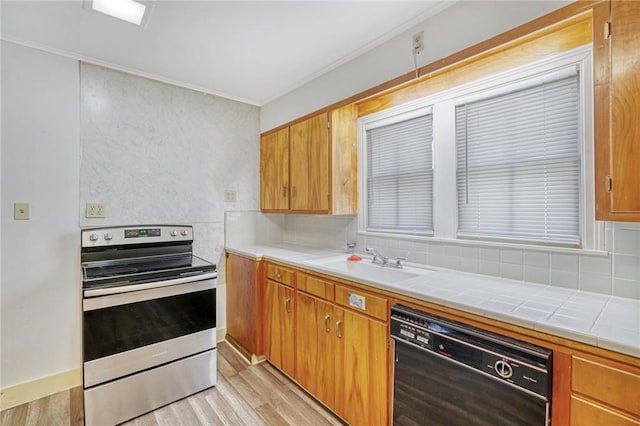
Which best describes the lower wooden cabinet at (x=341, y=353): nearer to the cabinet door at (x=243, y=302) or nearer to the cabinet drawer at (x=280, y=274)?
the cabinet drawer at (x=280, y=274)

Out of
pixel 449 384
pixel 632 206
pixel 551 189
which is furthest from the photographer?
pixel 551 189

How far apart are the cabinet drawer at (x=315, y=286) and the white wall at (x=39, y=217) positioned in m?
1.64

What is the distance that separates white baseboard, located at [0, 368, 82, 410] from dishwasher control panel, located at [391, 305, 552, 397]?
7.66 feet

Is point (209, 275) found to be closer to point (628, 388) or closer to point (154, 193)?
point (154, 193)

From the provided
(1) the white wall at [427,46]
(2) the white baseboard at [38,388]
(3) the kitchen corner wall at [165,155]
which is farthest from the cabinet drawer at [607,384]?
(2) the white baseboard at [38,388]

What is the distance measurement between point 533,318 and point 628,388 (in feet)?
0.90

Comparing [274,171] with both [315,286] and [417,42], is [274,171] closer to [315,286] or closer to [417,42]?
[315,286]

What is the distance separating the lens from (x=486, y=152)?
1.81 metres

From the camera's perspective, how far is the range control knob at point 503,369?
1075mm

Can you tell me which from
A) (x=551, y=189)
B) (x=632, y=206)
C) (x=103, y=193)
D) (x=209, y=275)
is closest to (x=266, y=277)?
(x=209, y=275)

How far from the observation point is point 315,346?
1963mm

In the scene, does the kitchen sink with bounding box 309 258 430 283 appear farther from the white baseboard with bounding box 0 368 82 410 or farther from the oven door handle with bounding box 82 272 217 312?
the white baseboard with bounding box 0 368 82 410

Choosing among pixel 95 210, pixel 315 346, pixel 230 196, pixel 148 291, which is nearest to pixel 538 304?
pixel 315 346

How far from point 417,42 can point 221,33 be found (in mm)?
1179
